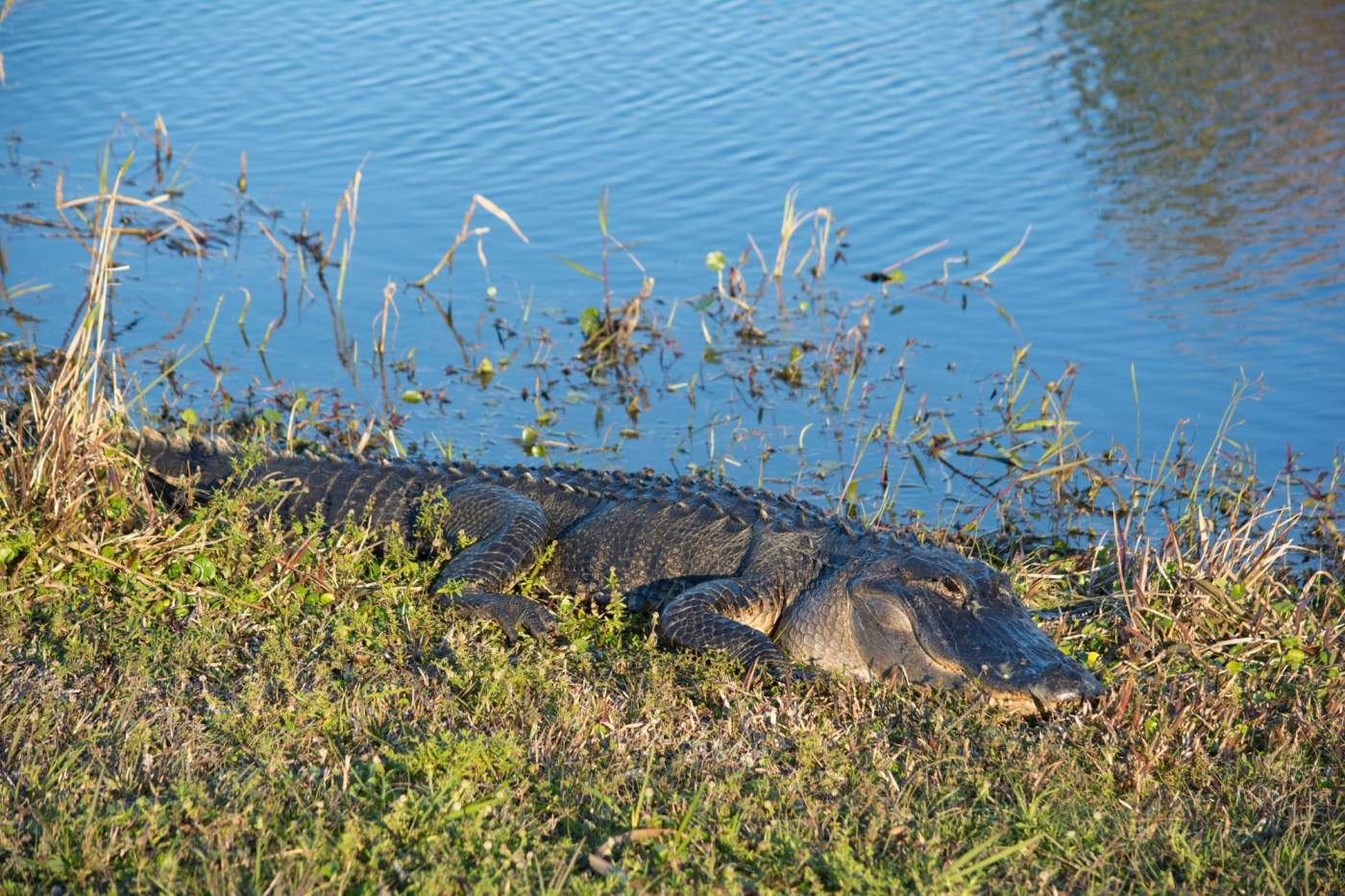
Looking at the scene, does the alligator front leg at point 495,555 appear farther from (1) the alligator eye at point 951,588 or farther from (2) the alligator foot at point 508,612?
(1) the alligator eye at point 951,588

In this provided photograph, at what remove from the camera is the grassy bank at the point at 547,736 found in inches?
122

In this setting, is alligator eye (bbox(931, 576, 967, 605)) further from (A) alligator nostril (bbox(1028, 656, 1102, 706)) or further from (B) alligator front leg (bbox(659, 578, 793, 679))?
(B) alligator front leg (bbox(659, 578, 793, 679))

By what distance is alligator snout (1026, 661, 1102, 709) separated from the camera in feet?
13.4

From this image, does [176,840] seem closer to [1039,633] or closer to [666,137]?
[1039,633]

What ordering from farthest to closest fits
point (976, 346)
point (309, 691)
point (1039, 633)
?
point (976, 346)
point (1039, 633)
point (309, 691)

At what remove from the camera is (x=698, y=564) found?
5.02 meters

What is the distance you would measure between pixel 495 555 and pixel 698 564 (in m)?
0.75

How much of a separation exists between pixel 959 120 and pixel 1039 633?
338 inches

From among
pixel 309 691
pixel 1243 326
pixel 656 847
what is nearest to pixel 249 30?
pixel 1243 326

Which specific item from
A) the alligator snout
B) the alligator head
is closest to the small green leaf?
the alligator head

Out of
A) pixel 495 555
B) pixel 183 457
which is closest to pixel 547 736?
pixel 495 555

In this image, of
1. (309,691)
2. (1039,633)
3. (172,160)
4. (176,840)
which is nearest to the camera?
(176,840)

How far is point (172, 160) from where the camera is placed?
1092 cm

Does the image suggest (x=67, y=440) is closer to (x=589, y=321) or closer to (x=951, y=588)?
(x=951, y=588)
